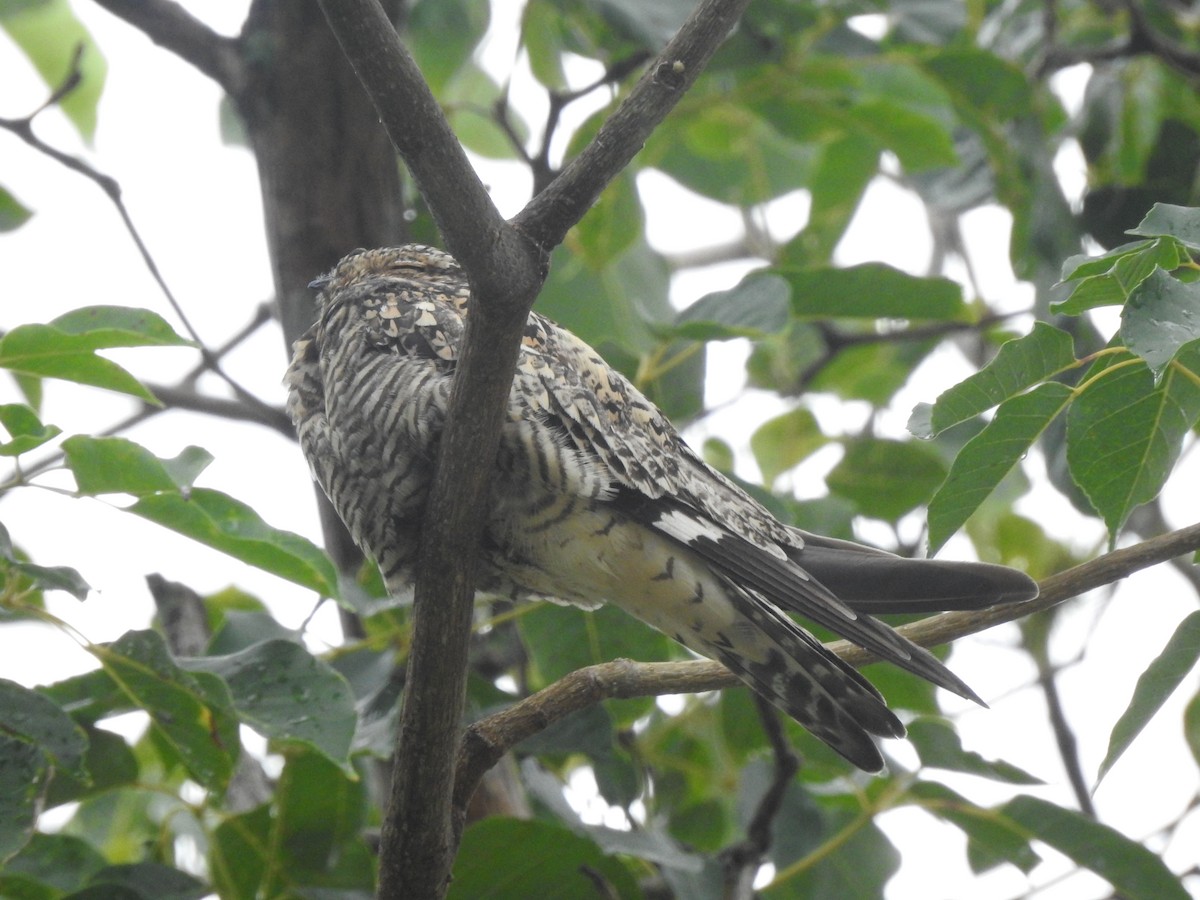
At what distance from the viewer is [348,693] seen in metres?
1.99

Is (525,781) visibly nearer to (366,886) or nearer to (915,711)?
(366,886)

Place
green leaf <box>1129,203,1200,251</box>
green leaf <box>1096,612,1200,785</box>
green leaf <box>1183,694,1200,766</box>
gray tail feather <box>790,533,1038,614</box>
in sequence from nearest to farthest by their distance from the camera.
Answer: green leaf <box>1129,203,1200,251</box> → green leaf <box>1096,612,1200,785</box> → gray tail feather <box>790,533,1038,614</box> → green leaf <box>1183,694,1200,766</box>

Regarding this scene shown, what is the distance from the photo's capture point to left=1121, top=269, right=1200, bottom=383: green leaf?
4.42 feet

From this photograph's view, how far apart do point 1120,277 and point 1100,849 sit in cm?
128

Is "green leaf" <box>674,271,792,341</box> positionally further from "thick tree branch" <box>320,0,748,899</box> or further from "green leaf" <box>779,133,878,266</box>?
"green leaf" <box>779,133,878,266</box>

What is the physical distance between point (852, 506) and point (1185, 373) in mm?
1613

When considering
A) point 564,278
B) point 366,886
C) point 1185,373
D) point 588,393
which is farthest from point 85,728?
point 1185,373

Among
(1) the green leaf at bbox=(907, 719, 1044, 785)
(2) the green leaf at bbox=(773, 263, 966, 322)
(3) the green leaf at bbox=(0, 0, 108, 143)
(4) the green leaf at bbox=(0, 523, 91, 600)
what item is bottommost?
(4) the green leaf at bbox=(0, 523, 91, 600)

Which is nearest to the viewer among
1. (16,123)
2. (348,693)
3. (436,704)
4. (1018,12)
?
(436,704)

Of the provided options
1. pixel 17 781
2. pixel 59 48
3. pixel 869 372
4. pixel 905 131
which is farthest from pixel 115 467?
pixel 869 372

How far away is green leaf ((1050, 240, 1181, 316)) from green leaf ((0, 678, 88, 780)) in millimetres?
1476

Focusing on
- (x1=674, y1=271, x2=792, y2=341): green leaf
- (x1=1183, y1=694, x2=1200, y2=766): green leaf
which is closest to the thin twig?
(x1=674, y1=271, x2=792, y2=341): green leaf

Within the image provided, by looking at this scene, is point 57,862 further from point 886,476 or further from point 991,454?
point 886,476

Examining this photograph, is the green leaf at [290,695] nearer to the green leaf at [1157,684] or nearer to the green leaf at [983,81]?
the green leaf at [1157,684]
